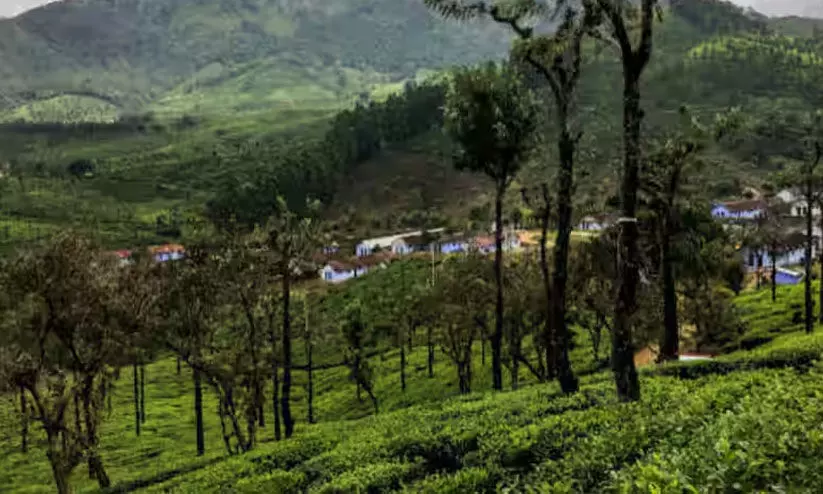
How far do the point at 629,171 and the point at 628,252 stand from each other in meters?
2.00

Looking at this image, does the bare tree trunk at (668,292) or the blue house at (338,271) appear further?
the blue house at (338,271)

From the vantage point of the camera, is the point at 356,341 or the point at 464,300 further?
the point at 356,341

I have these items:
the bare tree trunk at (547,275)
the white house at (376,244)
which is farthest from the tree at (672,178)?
the white house at (376,244)

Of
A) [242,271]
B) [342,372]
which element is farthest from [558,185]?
[342,372]

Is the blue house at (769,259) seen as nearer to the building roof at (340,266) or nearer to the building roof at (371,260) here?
the building roof at (371,260)

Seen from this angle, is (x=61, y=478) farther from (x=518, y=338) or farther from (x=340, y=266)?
(x=340, y=266)

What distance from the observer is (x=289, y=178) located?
169250 millimetres

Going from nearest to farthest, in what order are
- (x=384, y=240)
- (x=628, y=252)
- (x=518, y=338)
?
(x=628, y=252) < (x=518, y=338) < (x=384, y=240)

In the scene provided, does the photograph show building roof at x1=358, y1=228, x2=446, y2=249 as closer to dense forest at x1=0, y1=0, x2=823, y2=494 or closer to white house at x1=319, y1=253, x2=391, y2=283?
white house at x1=319, y1=253, x2=391, y2=283

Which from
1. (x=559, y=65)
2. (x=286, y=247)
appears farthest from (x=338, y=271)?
(x=559, y=65)

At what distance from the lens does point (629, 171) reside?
16.8m

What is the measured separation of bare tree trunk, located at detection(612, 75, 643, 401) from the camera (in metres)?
16.6

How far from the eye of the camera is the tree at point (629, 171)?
53.4 ft

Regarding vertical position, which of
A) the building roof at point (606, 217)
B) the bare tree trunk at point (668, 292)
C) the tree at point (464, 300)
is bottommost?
the tree at point (464, 300)
